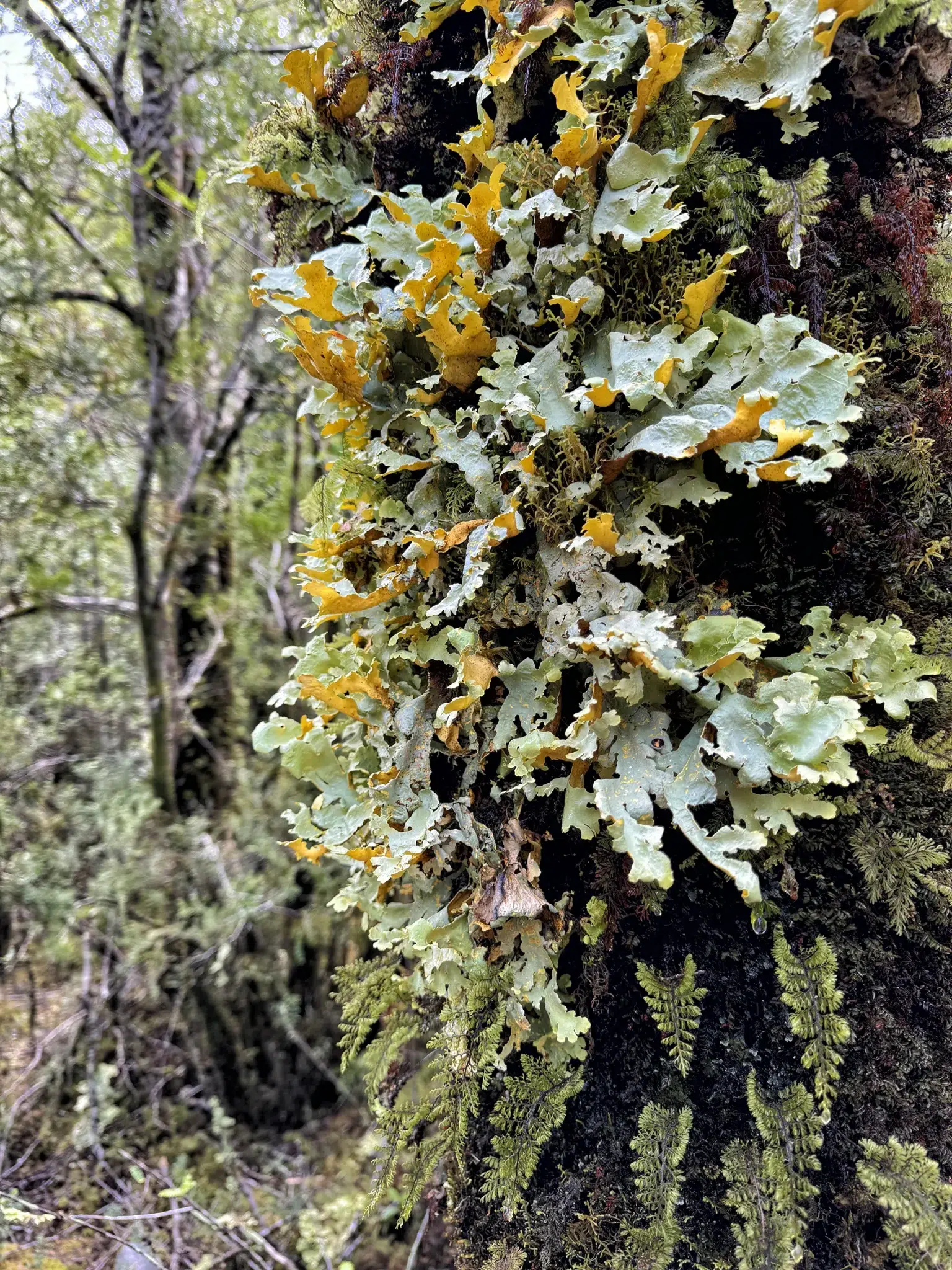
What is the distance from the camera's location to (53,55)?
7.85ft

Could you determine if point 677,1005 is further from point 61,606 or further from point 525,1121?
point 61,606

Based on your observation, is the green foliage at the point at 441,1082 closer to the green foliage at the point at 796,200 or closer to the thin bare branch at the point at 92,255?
the green foliage at the point at 796,200

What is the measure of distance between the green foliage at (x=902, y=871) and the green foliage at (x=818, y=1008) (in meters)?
0.10

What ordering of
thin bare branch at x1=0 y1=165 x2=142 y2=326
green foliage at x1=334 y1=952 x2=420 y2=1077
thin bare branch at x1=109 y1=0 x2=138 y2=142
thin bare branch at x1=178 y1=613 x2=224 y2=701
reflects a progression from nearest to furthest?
green foliage at x1=334 y1=952 x2=420 y2=1077, thin bare branch at x1=109 y1=0 x2=138 y2=142, thin bare branch at x1=0 y1=165 x2=142 y2=326, thin bare branch at x1=178 y1=613 x2=224 y2=701

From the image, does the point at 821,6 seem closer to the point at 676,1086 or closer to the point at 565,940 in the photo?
the point at 565,940

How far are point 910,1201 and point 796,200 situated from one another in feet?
3.98

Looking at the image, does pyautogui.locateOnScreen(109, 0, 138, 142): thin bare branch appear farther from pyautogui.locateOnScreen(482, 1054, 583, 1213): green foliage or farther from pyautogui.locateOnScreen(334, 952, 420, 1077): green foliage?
pyautogui.locateOnScreen(482, 1054, 583, 1213): green foliage

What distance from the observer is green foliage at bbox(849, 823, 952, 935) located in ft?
2.86

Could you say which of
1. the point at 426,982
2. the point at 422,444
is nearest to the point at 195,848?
the point at 426,982

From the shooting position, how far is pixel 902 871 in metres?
0.88

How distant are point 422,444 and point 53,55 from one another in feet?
8.36

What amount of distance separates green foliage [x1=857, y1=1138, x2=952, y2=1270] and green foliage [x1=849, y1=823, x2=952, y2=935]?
26 cm

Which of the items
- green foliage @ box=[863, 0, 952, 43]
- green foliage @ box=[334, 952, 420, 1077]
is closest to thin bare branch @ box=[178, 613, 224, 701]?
green foliage @ box=[334, 952, 420, 1077]

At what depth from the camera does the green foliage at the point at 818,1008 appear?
33.4 inches
